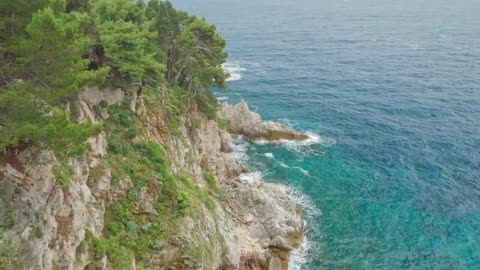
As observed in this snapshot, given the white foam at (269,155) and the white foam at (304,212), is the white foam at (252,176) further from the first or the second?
the white foam at (269,155)

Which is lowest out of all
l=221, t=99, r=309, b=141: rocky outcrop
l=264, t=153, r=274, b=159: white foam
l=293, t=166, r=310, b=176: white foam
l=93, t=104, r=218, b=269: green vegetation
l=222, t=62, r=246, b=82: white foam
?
l=293, t=166, r=310, b=176: white foam

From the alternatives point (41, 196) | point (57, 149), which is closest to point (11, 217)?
point (41, 196)

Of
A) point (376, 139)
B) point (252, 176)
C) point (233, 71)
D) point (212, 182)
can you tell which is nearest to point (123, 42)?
point (212, 182)

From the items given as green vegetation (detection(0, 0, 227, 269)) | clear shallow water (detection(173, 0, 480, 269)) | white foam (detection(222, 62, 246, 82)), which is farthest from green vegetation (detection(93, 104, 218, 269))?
white foam (detection(222, 62, 246, 82))

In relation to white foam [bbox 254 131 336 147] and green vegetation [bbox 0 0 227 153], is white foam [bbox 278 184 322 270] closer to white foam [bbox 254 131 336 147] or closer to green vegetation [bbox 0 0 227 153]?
white foam [bbox 254 131 336 147]

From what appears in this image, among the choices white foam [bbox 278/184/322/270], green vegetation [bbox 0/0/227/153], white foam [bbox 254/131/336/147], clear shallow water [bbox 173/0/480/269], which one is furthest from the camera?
white foam [bbox 254/131/336/147]

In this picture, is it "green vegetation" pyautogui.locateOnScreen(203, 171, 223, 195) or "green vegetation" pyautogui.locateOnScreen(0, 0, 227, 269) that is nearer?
"green vegetation" pyautogui.locateOnScreen(0, 0, 227, 269)

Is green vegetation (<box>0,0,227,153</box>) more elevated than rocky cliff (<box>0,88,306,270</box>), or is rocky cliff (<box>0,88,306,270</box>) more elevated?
green vegetation (<box>0,0,227,153</box>)
